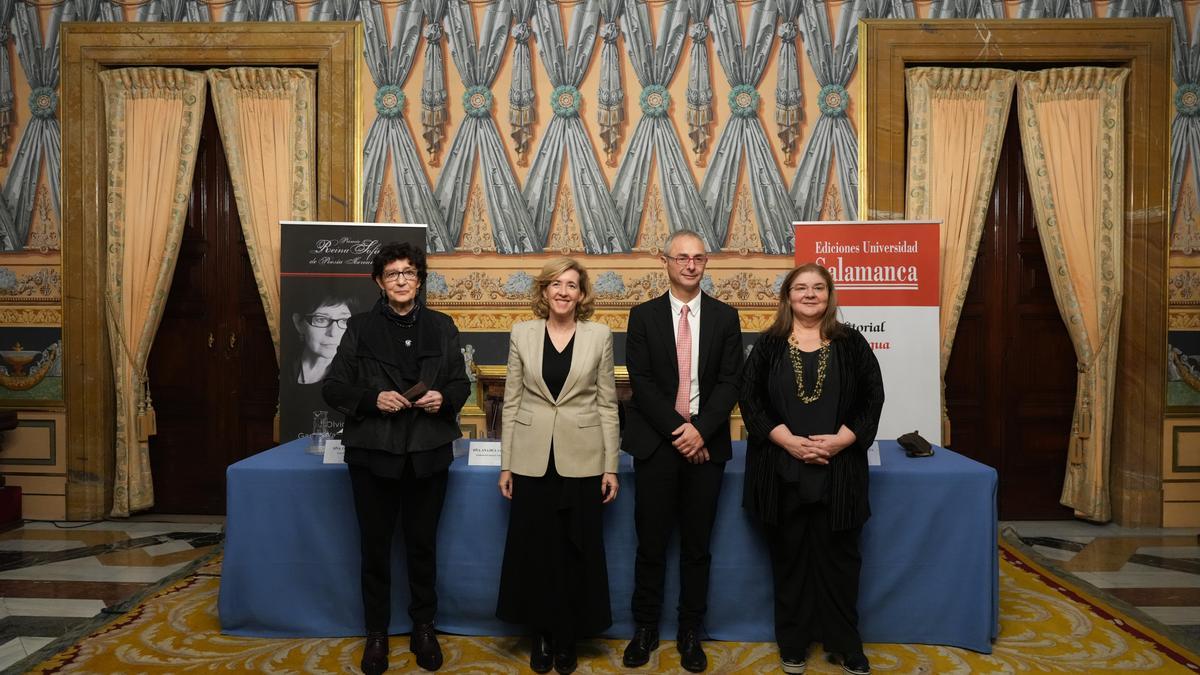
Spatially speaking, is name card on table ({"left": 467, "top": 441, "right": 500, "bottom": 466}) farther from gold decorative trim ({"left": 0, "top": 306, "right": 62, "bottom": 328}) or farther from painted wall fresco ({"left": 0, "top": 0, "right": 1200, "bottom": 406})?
gold decorative trim ({"left": 0, "top": 306, "right": 62, "bottom": 328})

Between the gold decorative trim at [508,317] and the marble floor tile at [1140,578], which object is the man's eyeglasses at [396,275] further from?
the marble floor tile at [1140,578]

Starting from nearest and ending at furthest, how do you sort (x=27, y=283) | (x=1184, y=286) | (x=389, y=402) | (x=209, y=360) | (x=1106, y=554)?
1. (x=389, y=402)
2. (x=1106, y=554)
3. (x=1184, y=286)
4. (x=27, y=283)
5. (x=209, y=360)

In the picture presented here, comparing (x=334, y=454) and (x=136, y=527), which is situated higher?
(x=334, y=454)

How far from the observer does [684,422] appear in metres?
2.64

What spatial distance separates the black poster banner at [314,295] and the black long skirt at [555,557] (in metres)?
2.45

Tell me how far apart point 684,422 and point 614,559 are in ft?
2.24

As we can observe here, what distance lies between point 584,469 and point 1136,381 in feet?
13.6

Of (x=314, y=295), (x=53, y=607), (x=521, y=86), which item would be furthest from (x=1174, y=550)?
(x=53, y=607)

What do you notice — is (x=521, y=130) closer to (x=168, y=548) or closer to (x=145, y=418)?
(x=145, y=418)

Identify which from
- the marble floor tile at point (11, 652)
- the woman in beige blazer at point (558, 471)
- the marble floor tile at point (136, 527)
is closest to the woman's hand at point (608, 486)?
the woman in beige blazer at point (558, 471)

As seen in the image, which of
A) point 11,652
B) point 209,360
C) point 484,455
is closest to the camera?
point 11,652

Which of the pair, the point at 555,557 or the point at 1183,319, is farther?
the point at 1183,319

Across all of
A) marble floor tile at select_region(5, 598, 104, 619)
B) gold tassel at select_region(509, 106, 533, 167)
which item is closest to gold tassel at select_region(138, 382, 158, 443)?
marble floor tile at select_region(5, 598, 104, 619)

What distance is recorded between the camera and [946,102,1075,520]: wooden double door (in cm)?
506
